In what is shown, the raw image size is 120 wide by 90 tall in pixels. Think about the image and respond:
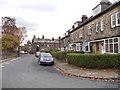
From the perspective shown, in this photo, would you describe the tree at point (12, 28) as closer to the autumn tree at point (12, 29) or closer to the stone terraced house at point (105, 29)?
the autumn tree at point (12, 29)

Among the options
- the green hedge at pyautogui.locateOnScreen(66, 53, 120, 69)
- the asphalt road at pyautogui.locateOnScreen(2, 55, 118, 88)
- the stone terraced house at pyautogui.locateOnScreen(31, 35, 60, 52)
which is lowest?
the asphalt road at pyautogui.locateOnScreen(2, 55, 118, 88)

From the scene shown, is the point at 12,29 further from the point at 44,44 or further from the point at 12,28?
the point at 44,44

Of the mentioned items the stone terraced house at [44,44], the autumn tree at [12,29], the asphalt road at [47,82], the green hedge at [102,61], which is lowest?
the asphalt road at [47,82]

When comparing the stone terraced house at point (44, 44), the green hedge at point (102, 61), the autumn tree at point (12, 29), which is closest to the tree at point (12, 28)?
the autumn tree at point (12, 29)

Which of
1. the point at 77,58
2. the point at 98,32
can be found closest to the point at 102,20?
the point at 98,32

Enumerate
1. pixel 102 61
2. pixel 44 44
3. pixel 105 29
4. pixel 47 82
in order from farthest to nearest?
pixel 44 44 < pixel 105 29 < pixel 102 61 < pixel 47 82

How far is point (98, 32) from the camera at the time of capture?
21938 millimetres

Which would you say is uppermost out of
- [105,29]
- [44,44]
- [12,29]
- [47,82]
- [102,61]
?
[12,29]

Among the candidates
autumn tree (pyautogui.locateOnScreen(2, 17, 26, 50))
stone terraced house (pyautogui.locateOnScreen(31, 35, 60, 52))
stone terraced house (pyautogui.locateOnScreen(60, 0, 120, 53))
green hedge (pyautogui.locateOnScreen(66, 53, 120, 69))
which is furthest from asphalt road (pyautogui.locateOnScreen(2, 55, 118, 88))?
stone terraced house (pyautogui.locateOnScreen(31, 35, 60, 52))

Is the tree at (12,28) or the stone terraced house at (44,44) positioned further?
the stone terraced house at (44,44)

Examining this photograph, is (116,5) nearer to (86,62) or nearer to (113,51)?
(113,51)

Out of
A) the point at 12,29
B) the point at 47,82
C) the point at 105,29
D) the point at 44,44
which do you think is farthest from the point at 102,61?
the point at 44,44

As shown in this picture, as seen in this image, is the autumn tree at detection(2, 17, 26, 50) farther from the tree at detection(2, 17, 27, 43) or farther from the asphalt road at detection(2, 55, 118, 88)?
the asphalt road at detection(2, 55, 118, 88)

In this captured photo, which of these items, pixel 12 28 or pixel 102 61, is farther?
pixel 12 28
